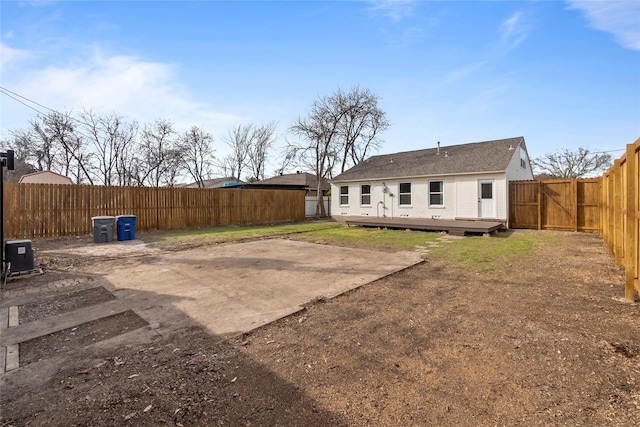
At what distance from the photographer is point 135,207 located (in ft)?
43.4

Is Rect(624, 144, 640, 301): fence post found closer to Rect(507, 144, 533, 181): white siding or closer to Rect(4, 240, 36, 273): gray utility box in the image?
Rect(4, 240, 36, 273): gray utility box

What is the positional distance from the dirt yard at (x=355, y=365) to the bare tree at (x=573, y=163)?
30154 mm

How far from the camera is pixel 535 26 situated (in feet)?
27.7

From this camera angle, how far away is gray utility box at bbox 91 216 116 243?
10266mm

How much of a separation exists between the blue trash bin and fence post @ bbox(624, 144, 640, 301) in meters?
13.2

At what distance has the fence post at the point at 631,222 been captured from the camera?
12.5 ft

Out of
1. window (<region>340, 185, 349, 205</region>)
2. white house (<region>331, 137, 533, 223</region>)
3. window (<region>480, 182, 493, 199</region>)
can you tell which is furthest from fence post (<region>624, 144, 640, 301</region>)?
window (<region>340, 185, 349, 205</region>)

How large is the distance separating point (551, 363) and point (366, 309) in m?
1.95

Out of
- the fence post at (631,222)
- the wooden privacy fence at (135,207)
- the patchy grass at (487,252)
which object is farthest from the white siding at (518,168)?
the wooden privacy fence at (135,207)

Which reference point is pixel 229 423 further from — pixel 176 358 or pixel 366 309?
pixel 366 309

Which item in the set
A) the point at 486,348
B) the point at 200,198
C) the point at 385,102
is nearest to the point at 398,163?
the point at 385,102

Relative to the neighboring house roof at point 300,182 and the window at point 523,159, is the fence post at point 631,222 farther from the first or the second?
the neighboring house roof at point 300,182

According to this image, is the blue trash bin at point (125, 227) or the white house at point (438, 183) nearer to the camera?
the blue trash bin at point (125, 227)

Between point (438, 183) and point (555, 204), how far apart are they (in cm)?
499
